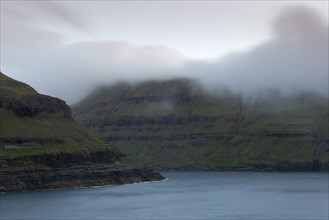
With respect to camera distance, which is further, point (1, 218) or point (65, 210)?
point (65, 210)

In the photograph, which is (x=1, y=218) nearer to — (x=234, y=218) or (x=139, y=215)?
(x=139, y=215)

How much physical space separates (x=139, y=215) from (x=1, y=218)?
42.7 m

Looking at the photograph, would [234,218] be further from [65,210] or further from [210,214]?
[65,210]

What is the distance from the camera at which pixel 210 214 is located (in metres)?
192

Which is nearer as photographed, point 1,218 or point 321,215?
point 1,218

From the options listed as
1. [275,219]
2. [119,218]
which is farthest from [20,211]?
[275,219]

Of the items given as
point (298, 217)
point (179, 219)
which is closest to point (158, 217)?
point (179, 219)

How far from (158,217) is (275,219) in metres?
36.1

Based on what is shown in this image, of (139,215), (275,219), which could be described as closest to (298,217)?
(275,219)

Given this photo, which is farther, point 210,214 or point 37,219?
point 210,214

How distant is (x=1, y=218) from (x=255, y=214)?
262 ft

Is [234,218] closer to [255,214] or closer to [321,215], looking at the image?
[255,214]

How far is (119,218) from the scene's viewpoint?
17988 cm

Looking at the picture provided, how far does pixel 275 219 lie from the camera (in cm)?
17950
